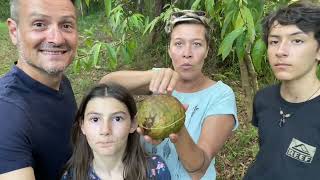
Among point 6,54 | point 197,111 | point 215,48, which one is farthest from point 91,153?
point 6,54

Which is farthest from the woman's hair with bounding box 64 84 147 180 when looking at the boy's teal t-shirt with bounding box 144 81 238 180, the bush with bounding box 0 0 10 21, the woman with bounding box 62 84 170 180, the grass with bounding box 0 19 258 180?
the bush with bounding box 0 0 10 21

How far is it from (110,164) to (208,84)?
660mm

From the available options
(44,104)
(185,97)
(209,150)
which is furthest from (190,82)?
(44,104)

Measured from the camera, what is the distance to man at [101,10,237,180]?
206cm

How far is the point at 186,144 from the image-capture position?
A: 1.81 meters

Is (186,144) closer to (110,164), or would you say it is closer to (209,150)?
(209,150)

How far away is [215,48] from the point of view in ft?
16.3

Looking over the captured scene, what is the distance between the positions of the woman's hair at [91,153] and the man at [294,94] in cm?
66

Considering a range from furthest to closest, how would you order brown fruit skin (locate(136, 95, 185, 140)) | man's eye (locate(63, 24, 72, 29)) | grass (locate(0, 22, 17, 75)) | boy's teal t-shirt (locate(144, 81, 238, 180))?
grass (locate(0, 22, 17, 75))
boy's teal t-shirt (locate(144, 81, 238, 180))
man's eye (locate(63, 24, 72, 29))
brown fruit skin (locate(136, 95, 185, 140))

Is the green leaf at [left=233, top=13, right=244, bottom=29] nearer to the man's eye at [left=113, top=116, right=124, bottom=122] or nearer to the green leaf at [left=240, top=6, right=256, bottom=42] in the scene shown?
the green leaf at [left=240, top=6, right=256, bottom=42]

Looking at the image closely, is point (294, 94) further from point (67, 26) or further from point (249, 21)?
point (67, 26)

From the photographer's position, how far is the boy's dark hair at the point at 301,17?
2037 mm

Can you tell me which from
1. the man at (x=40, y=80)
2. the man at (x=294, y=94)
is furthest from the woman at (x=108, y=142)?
the man at (x=294, y=94)

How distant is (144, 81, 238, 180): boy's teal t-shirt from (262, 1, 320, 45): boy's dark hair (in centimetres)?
37
